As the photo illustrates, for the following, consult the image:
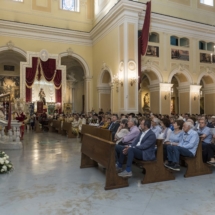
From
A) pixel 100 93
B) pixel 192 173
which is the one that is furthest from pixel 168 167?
pixel 100 93

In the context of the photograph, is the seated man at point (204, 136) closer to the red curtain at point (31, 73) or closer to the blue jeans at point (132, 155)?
the blue jeans at point (132, 155)

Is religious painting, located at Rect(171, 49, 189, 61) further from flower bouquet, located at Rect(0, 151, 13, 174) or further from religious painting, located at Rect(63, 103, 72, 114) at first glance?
flower bouquet, located at Rect(0, 151, 13, 174)

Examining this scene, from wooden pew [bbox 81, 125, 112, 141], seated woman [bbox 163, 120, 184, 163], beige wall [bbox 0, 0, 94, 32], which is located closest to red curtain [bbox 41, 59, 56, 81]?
beige wall [bbox 0, 0, 94, 32]

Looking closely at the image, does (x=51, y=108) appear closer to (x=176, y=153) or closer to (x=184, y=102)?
(x=184, y=102)

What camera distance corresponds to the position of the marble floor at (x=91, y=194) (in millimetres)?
3190

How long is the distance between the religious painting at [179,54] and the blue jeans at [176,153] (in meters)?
11.6

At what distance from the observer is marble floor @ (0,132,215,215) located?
3190 mm

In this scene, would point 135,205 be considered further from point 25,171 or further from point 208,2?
point 208,2

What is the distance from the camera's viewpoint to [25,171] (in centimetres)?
513

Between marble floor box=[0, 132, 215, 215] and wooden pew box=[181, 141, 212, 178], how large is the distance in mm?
146

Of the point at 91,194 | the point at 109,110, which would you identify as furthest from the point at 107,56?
the point at 91,194

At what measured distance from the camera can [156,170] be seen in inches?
175

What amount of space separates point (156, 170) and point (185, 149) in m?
0.78

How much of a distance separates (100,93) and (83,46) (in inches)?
150
